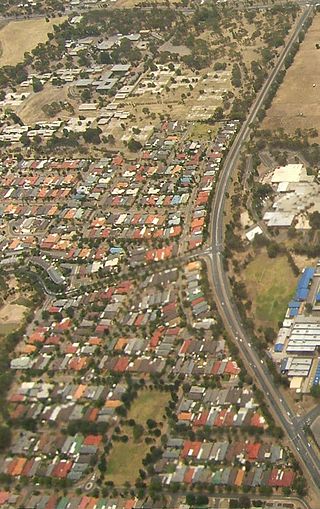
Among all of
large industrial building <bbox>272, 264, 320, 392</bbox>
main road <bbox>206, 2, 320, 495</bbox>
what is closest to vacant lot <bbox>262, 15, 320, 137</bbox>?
main road <bbox>206, 2, 320, 495</bbox>

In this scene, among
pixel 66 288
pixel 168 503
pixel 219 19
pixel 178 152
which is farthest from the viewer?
pixel 219 19

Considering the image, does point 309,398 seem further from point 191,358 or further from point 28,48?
point 28,48

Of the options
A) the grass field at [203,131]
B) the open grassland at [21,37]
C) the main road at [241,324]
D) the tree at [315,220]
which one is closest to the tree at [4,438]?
the main road at [241,324]

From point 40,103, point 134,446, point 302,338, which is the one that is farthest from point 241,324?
point 40,103

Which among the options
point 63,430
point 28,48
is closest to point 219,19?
point 28,48

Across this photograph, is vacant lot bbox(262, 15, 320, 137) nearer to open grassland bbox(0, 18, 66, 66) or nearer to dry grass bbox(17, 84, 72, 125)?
dry grass bbox(17, 84, 72, 125)

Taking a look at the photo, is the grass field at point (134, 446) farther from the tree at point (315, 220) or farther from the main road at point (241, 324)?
the tree at point (315, 220)

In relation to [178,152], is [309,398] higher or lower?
lower
